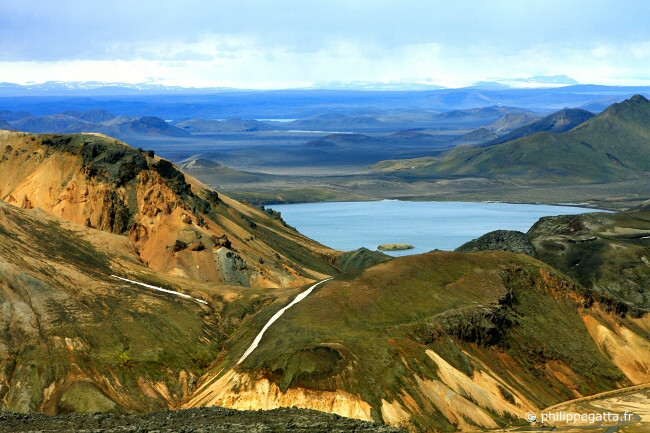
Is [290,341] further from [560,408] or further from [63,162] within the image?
[63,162]

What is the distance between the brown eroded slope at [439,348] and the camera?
284ft

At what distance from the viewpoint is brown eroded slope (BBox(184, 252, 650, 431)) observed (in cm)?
8650

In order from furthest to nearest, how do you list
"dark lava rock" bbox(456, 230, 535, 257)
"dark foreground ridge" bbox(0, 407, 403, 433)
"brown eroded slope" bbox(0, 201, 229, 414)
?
"dark lava rock" bbox(456, 230, 535, 257)
"brown eroded slope" bbox(0, 201, 229, 414)
"dark foreground ridge" bbox(0, 407, 403, 433)

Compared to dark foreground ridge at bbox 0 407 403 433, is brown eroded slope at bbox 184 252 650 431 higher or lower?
lower

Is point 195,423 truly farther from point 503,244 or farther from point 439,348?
point 503,244

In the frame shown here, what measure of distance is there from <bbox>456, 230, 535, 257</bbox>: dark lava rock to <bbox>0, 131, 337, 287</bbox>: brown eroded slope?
91.7 ft

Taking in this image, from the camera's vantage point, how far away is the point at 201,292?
116 m

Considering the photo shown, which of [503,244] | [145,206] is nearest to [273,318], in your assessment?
[145,206]

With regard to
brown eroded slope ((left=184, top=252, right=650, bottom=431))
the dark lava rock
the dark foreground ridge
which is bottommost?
the dark lava rock

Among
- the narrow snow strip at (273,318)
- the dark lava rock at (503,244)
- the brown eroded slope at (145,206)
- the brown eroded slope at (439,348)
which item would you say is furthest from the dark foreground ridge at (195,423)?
the dark lava rock at (503,244)

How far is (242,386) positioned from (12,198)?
7499cm

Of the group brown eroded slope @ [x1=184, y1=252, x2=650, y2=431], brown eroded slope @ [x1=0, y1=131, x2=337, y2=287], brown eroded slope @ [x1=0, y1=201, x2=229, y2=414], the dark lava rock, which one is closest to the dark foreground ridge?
brown eroded slope @ [x1=0, y1=201, x2=229, y2=414]

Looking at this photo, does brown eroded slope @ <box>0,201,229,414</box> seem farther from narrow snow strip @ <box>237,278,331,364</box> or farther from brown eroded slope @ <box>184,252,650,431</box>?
narrow snow strip @ <box>237,278,331,364</box>

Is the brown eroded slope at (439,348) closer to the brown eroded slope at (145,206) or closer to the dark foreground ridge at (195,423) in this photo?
the dark foreground ridge at (195,423)
